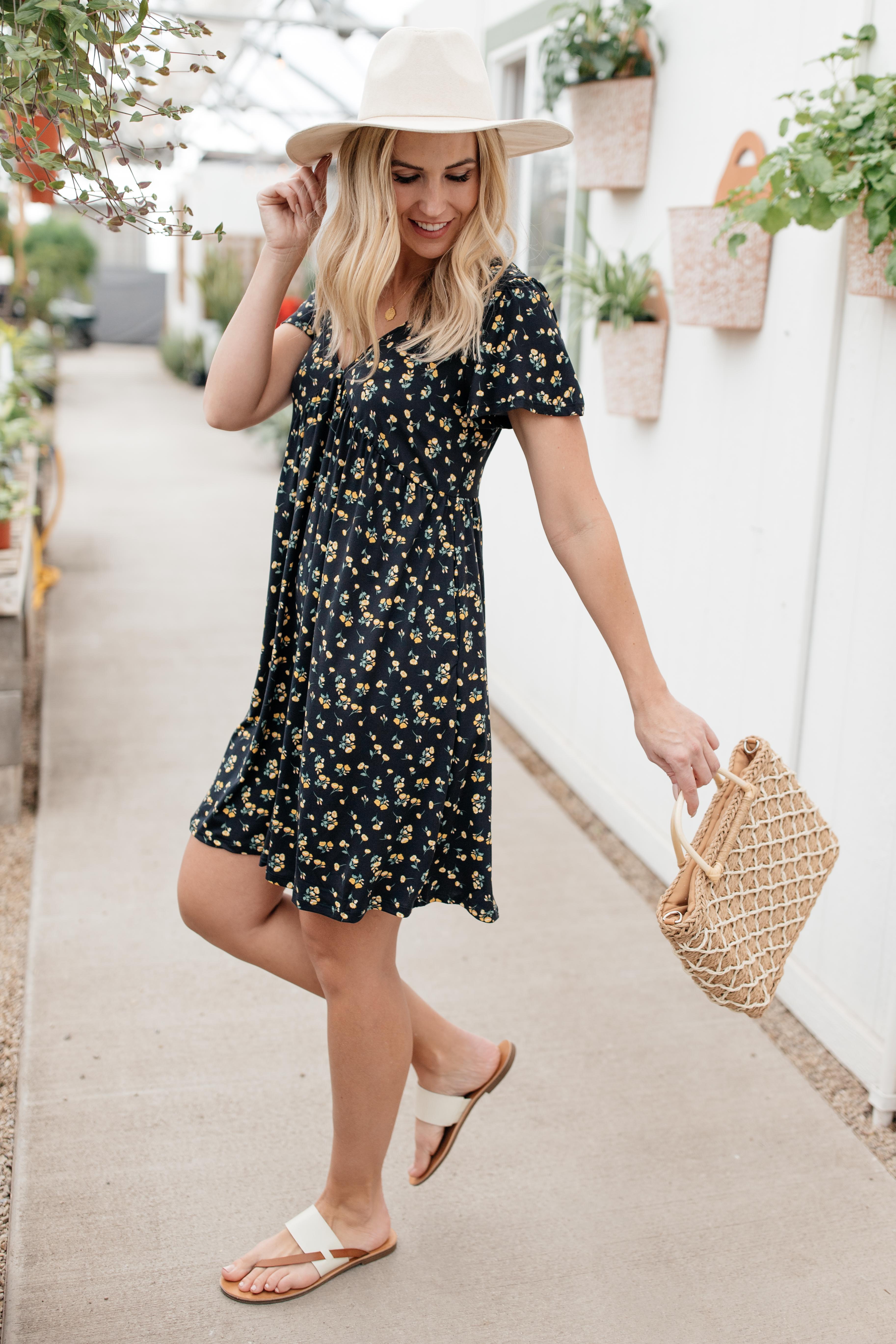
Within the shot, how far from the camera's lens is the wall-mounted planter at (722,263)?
246 cm

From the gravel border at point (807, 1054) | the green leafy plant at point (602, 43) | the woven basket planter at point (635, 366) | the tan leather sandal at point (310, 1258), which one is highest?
the green leafy plant at point (602, 43)

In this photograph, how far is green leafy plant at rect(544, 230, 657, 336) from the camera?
2.98 m

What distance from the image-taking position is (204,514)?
7703 millimetres

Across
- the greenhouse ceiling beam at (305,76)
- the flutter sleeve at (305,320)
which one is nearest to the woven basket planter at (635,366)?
the flutter sleeve at (305,320)

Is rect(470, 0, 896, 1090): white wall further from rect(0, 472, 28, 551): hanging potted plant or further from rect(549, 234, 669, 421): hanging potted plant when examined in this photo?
rect(0, 472, 28, 551): hanging potted plant

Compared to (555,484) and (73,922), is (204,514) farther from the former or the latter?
(555,484)

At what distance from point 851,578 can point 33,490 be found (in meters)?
4.06

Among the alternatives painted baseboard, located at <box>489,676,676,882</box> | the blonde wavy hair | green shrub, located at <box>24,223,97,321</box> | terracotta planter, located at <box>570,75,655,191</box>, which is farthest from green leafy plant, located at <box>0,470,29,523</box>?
green shrub, located at <box>24,223,97,321</box>

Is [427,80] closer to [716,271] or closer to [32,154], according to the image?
[32,154]

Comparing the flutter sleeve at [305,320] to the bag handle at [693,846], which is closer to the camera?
the bag handle at [693,846]

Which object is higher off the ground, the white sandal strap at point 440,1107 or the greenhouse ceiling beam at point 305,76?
the greenhouse ceiling beam at point 305,76

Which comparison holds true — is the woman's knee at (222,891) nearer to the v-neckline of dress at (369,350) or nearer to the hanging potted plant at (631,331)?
the v-neckline of dress at (369,350)

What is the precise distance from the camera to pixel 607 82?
3047mm

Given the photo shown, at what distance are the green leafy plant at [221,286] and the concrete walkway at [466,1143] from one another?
12139 mm
